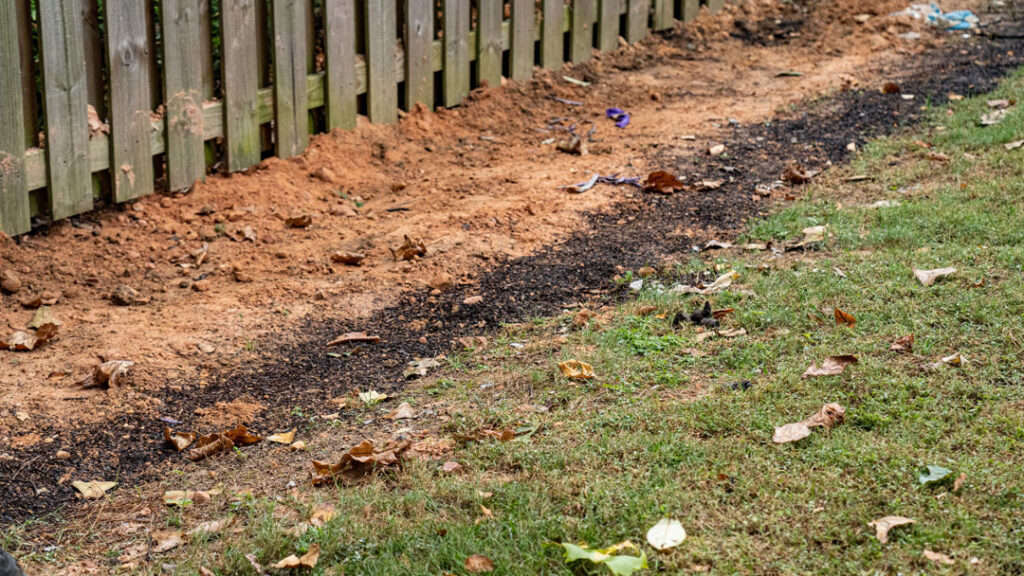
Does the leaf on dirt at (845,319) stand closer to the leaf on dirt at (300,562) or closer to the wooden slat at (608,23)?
the leaf on dirt at (300,562)

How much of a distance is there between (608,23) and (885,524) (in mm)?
6943

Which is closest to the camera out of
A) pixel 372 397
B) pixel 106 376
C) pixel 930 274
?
pixel 372 397

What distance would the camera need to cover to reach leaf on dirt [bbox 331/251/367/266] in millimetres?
5559

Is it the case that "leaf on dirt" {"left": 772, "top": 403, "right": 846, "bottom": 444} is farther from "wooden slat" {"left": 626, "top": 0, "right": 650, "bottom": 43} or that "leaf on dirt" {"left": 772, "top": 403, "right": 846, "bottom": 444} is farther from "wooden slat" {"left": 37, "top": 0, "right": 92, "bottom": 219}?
"wooden slat" {"left": 626, "top": 0, "right": 650, "bottom": 43}

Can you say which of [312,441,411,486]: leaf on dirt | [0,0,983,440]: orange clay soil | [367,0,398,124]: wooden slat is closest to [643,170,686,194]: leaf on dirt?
[0,0,983,440]: orange clay soil

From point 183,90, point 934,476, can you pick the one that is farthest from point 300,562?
point 183,90

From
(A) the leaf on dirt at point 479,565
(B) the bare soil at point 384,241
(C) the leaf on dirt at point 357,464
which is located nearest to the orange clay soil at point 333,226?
(B) the bare soil at point 384,241

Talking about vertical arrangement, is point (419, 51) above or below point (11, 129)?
above

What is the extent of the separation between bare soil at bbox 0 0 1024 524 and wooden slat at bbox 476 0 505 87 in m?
0.16

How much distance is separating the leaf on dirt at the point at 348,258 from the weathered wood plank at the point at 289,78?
140 cm

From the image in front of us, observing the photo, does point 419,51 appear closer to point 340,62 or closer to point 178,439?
point 340,62

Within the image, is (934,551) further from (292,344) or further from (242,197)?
(242,197)

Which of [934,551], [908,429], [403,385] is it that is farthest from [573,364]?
[934,551]

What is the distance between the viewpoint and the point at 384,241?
19.0ft
